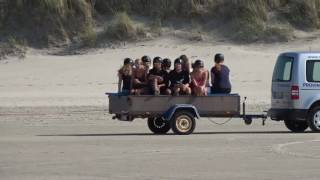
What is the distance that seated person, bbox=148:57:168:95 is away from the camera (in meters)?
21.8

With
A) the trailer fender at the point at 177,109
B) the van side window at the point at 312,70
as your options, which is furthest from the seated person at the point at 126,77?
the van side window at the point at 312,70

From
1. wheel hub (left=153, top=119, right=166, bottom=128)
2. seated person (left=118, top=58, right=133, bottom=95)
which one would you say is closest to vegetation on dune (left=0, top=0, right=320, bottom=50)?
seated person (left=118, top=58, right=133, bottom=95)

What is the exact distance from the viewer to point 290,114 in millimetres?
22250

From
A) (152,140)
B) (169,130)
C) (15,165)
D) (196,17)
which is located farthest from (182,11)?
(15,165)

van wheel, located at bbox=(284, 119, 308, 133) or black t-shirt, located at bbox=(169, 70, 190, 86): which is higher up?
black t-shirt, located at bbox=(169, 70, 190, 86)

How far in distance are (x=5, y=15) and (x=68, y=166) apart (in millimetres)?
A: 21903

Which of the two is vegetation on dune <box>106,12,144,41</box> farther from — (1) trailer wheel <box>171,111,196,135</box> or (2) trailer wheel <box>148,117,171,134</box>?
(1) trailer wheel <box>171,111,196,135</box>

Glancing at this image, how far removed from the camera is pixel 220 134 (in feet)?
72.1

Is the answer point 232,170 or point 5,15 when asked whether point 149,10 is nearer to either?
point 5,15

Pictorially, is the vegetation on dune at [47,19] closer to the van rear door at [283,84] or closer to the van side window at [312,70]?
the van rear door at [283,84]

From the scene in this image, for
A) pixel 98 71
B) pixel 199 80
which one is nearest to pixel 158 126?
pixel 199 80

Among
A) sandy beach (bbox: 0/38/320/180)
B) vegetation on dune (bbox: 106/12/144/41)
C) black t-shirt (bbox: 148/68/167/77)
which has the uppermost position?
vegetation on dune (bbox: 106/12/144/41)

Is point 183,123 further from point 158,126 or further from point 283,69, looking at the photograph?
point 283,69

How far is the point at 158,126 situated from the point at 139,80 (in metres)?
1.21
